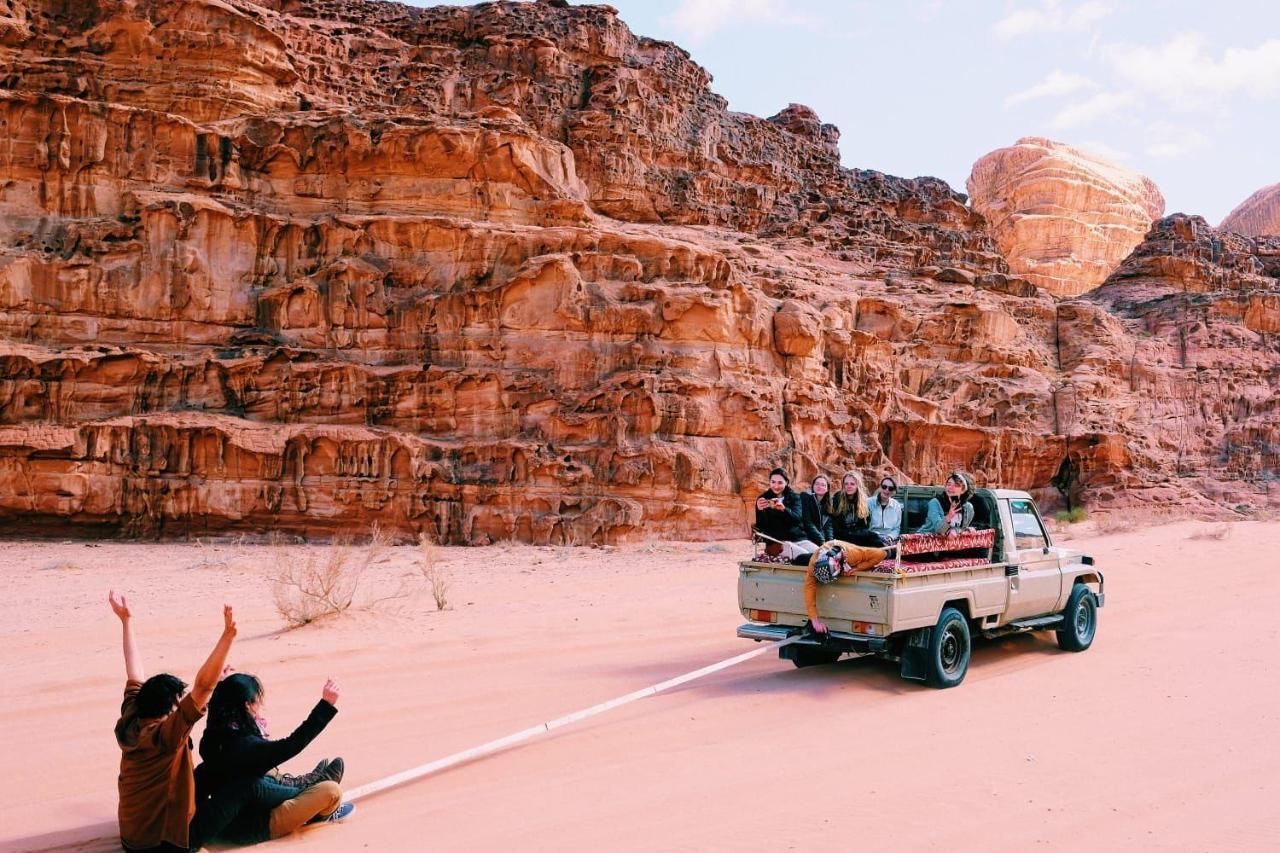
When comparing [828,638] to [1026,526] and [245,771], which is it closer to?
[1026,526]

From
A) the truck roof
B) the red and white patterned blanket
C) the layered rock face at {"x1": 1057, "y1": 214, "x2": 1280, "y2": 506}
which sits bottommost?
the red and white patterned blanket

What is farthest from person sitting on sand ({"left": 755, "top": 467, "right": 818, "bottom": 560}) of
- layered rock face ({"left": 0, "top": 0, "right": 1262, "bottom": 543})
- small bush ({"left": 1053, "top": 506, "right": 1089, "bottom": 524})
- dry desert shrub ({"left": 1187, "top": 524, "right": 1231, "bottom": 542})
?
small bush ({"left": 1053, "top": 506, "right": 1089, "bottom": 524})

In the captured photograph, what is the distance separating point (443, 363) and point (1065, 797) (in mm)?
23089

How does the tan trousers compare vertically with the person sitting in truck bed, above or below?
below

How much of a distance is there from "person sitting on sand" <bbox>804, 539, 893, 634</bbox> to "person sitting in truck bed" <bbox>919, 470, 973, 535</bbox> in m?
1.16

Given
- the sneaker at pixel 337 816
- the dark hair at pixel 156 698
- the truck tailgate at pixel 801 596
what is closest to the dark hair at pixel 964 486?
the truck tailgate at pixel 801 596

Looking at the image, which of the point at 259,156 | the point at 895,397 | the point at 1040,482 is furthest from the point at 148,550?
the point at 1040,482

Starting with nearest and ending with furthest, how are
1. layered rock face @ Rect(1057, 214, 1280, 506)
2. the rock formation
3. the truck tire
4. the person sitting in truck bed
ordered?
the person sitting in truck bed
the truck tire
layered rock face @ Rect(1057, 214, 1280, 506)
the rock formation

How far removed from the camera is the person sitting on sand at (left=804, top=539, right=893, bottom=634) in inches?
340

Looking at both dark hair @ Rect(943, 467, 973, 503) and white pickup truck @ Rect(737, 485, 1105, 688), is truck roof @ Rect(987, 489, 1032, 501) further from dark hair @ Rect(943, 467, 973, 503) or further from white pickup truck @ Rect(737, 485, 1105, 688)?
dark hair @ Rect(943, 467, 973, 503)

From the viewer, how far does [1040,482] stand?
40.7 m

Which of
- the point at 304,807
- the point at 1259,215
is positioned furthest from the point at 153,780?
the point at 1259,215

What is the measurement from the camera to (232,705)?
17.4ft

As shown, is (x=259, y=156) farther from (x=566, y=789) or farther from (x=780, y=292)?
(x=566, y=789)
